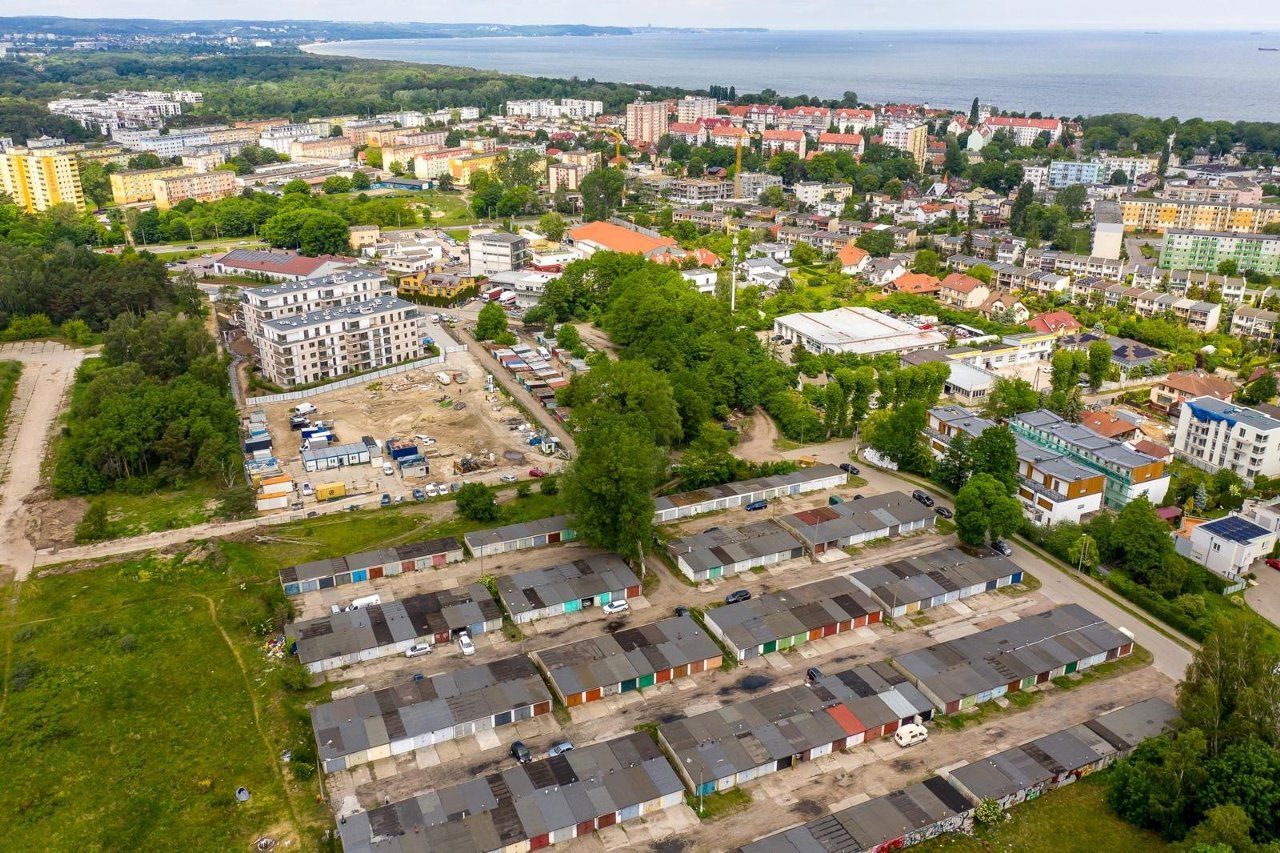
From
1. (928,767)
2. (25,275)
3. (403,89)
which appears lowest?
(928,767)

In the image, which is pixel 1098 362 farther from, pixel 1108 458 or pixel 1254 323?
pixel 1254 323

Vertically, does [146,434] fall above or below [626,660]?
above

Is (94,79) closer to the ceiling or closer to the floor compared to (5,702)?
closer to the ceiling

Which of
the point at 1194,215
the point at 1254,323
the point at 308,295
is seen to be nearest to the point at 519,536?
the point at 308,295

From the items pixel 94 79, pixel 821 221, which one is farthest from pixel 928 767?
pixel 94 79

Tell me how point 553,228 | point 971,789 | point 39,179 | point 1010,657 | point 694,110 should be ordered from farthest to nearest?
point 694,110, point 39,179, point 553,228, point 1010,657, point 971,789

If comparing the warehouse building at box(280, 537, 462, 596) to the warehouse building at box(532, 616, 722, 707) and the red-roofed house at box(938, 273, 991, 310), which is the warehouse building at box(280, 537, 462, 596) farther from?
the red-roofed house at box(938, 273, 991, 310)

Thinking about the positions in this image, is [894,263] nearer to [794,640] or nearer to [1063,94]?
[794,640]
